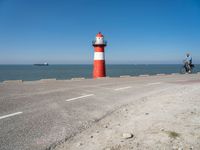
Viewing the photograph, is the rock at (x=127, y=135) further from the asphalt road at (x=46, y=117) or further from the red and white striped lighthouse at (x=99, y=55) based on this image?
the red and white striped lighthouse at (x=99, y=55)

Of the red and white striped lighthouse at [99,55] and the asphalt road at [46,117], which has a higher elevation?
the red and white striped lighthouse at [99,55]

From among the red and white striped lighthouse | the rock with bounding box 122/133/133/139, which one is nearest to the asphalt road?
the rock with bounding box 122/133/133/139

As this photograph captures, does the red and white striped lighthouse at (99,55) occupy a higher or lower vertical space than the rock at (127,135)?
higher

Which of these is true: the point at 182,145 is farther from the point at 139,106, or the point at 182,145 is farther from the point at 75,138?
the point at 139,106

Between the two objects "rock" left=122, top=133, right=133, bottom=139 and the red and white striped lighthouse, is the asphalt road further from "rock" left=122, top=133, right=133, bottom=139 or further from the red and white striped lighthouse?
the red and white striped lighthouse

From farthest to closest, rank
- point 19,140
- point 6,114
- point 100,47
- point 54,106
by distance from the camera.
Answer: point 100,47
point 54,106
point 6,114
point 19,140

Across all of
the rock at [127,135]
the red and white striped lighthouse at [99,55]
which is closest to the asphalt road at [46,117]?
the rock at [127,135]

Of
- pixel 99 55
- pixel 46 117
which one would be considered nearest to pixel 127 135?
pixel 46 117

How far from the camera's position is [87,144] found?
351 centimetres

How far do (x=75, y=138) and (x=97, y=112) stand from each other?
1.86 m

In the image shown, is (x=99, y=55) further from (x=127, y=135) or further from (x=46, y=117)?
(x=127, y=135)

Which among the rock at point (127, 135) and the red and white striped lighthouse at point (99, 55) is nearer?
the rock at point (127, 135)

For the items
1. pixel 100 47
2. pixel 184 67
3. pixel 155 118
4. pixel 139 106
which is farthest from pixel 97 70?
pixel 155 118

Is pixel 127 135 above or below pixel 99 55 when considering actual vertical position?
below
